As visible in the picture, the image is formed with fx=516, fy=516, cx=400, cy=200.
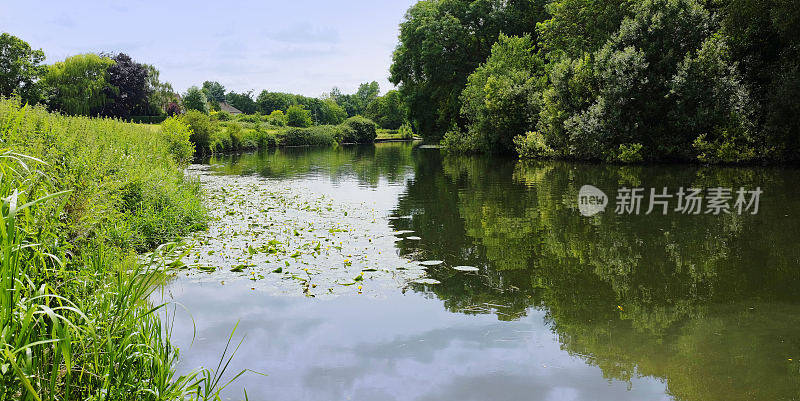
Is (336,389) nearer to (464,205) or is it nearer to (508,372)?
(508,372)

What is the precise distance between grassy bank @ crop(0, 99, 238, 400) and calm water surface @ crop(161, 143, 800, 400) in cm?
94

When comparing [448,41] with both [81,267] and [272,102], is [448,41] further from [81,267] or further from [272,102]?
[272,102]

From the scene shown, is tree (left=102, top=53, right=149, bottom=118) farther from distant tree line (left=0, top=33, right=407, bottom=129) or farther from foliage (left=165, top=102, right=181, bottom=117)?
foliage (left=165, top=102, right=181, bottom=117)

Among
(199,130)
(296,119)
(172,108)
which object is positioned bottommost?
(199,130)

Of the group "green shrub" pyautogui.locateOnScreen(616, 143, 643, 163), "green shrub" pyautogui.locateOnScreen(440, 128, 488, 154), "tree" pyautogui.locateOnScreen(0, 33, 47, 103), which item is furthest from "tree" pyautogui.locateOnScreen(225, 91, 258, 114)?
"green shrub" pyautogui.locateOnScreen(616, 143, 643, 163)

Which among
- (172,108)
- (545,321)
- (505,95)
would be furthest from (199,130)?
(545,321)

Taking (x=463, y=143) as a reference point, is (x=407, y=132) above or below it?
above

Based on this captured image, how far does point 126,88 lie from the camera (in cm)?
5328

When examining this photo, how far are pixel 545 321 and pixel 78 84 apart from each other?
180 ft

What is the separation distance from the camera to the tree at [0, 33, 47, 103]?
146ft

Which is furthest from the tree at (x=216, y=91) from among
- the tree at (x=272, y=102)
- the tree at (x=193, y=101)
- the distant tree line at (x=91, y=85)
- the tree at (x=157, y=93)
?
the tree at (x=157, y=93)

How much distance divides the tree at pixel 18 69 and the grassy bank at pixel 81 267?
41.6m

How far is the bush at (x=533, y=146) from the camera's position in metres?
28.4

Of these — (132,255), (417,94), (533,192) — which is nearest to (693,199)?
(533,192)
